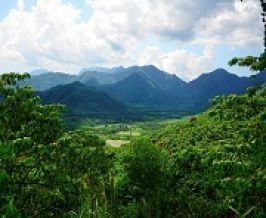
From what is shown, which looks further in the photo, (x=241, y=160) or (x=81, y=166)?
(x=81, y=166)

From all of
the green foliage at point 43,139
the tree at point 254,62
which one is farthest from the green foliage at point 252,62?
the green foliage at point 43,139

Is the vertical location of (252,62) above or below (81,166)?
above

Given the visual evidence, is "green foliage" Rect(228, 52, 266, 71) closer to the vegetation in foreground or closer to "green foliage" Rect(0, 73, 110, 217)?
the vegetation in foreground

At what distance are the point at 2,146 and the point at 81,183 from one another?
539 inches

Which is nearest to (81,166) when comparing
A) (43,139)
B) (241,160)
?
(43,139)

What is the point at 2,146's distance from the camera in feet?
29.8

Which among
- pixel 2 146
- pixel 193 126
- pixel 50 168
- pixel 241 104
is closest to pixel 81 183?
pixel 50 168

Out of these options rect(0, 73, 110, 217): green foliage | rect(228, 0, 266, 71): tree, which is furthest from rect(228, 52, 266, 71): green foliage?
rect(0, 73, 110, 217): green foliage

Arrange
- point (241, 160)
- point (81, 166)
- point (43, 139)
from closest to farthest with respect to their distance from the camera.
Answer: point (241, 160) → point (43, 139) → point (81, 166)

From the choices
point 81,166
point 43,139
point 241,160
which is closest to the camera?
point 241,160

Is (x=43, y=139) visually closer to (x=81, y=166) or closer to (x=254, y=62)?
(x=81, y=166)

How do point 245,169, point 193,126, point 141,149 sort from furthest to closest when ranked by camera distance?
1. point 193,126
2. point 141,149
3. point 245,169

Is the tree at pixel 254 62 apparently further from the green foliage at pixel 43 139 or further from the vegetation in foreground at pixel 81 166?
the green foliage at pixel 43 139

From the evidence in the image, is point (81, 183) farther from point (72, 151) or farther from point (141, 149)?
point (141, 149)
